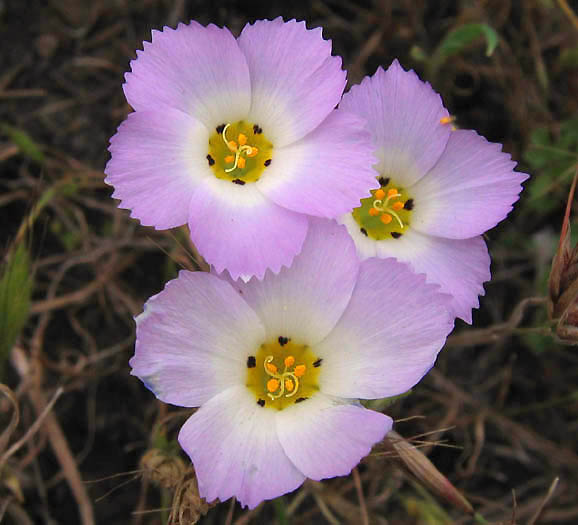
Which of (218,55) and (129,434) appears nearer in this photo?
(218,55)

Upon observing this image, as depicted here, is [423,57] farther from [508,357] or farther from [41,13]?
[41,13]

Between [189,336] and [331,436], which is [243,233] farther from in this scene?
[331,436]

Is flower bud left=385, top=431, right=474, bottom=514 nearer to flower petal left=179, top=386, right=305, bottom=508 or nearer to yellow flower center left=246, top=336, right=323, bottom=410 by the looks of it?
yellow flower center left=246, top=336, right=323, bottom=410

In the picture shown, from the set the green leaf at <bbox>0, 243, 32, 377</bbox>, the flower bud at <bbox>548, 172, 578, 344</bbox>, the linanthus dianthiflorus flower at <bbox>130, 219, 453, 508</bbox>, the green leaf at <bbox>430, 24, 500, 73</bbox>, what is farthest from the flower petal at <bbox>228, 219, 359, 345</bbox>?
the green leaf at <bbox>430, 24, 500, 73</bbox>

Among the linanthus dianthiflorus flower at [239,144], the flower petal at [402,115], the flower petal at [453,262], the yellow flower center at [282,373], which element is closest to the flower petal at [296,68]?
the linanthus dianthiflorus flower at [239,144]

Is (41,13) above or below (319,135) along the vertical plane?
below

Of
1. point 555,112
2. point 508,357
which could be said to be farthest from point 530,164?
point 508,357

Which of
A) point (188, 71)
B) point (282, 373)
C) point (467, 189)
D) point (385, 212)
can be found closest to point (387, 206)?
point (385, 212)

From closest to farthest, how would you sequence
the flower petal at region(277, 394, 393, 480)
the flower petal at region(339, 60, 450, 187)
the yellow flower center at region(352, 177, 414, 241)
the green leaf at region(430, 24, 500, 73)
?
the flower petal at region(277, 394, 393, 480) < the flower petal at region(339, 60, 450, 187) < the yellow flower center at region(352, 177, 414, 241) < the green leaf at region(430, 24, 500, 73)
